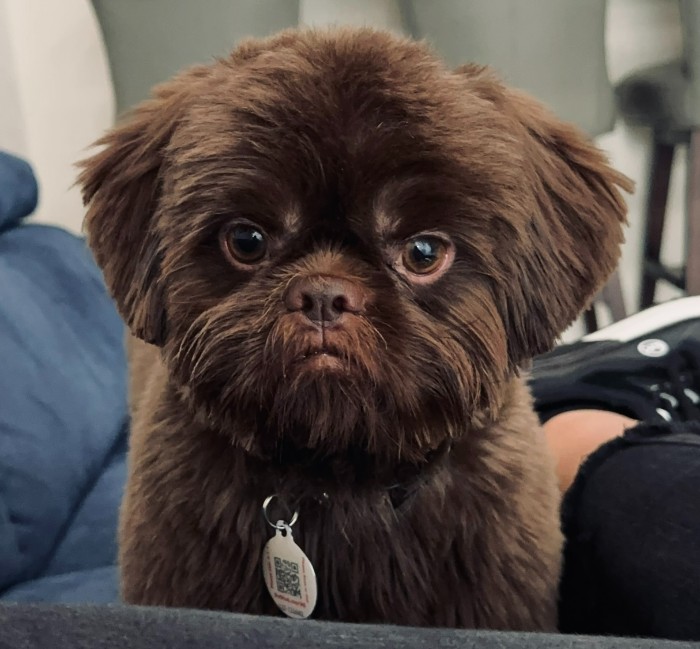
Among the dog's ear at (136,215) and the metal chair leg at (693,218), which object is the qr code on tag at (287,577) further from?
the metal chair leg at (693,218)

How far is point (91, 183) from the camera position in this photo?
34.6 inches

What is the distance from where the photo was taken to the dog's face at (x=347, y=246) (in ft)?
2.26

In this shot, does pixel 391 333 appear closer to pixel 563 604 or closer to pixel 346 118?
pixel 346 118

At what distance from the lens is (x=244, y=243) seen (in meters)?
0.74

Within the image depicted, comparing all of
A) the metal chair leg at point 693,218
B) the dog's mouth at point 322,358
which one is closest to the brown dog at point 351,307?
the dog's mouth at point 322,358

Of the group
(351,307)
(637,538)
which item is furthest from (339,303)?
(637,538)

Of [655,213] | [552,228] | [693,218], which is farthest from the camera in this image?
[655,213]

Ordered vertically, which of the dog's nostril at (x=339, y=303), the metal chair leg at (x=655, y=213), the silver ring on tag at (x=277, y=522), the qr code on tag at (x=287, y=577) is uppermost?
the dog's nostril at (x=339, y=303)

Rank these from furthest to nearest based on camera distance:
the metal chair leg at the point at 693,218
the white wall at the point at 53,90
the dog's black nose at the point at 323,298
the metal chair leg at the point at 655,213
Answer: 1. the metal chair leg at the point at 655,213
2. the metal chair leg at the point at 693,218
3. the white wall at the point at 53,90
4. the dog's black nose at the point at 323,298

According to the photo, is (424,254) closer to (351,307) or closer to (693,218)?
(351,307)

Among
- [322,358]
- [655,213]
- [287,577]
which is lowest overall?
[655,213]

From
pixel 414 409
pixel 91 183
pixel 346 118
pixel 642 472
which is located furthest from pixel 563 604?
pixel 91 183

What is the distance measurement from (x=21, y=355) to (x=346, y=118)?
0.95 meters

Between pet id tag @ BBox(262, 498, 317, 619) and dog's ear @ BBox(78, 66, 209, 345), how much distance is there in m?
0.24
